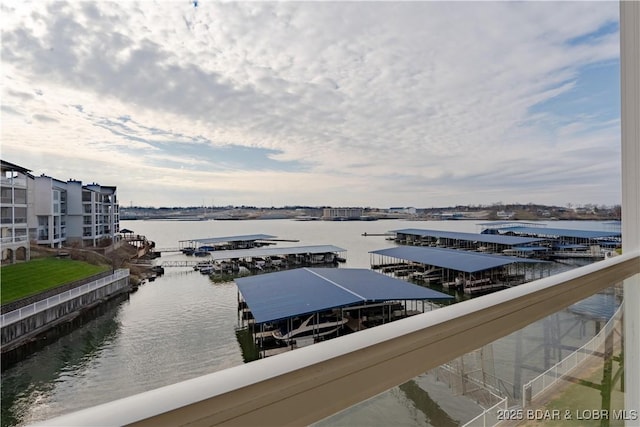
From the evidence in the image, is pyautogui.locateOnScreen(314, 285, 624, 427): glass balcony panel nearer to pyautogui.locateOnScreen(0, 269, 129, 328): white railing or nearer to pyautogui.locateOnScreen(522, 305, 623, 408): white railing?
pyautogui.locateOnScreen(522, 305, 623, 408): white railing

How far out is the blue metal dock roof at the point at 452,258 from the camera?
2.35 m

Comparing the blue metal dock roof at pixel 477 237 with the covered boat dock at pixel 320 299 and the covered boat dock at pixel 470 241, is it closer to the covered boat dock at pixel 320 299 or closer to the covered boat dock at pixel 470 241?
the covered boat dock at pixel 470 241

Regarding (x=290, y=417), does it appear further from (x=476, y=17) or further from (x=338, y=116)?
(x=476, y=17)

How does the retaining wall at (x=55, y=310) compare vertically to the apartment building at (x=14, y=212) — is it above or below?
below

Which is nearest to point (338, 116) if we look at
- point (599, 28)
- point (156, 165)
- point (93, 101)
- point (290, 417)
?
point (156, 165)

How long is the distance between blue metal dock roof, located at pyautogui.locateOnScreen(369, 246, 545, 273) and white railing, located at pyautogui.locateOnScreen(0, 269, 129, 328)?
1.52 metres

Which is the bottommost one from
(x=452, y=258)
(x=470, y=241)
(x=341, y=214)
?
(x=452, y=258)

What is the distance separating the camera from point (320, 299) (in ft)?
6.25

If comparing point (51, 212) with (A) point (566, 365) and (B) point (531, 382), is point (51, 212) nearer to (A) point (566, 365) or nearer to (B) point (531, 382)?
(B) point (531, 382)

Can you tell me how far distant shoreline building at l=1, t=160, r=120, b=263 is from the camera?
0.58 meters

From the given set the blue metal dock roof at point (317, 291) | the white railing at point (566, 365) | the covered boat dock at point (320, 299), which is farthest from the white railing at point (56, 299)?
the white railing at point (566, 365)

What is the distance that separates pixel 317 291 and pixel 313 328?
40 cm

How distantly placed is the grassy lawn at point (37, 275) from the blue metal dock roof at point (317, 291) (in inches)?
32.9

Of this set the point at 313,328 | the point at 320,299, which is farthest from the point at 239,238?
the point at 320,299
